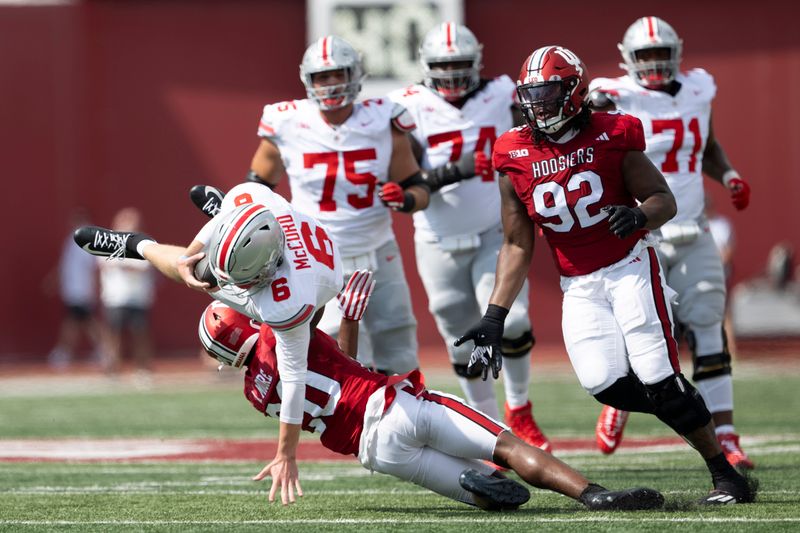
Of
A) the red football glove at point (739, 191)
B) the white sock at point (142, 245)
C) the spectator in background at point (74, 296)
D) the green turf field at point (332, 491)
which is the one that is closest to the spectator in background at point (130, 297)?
the spectator in background at point (74, 296)

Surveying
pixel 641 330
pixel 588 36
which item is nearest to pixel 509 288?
pixel 641 330

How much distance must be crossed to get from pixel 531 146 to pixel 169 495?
218 cm

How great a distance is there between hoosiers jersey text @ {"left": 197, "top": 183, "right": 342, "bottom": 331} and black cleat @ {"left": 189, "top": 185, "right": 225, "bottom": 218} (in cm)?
25

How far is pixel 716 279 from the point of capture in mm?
6773

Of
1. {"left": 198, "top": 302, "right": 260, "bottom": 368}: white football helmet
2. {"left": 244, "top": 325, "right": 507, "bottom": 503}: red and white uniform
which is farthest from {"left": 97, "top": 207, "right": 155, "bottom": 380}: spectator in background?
{"left": 244, "top": 325, "right": 507, "bottom": 503}: red and white uniform

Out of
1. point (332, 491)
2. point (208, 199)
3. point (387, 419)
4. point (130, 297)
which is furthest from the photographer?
point (130, 297)

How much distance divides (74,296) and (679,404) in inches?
485

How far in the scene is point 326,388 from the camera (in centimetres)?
518

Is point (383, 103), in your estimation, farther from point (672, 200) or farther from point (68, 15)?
point (68, 15)

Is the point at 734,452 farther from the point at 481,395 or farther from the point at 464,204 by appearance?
the point at 464,204

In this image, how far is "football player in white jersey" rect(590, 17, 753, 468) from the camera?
22.1 ft

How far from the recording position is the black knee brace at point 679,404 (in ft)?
16.5

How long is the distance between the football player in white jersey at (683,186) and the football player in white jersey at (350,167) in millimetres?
1078

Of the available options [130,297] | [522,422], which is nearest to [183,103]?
[130,297]
